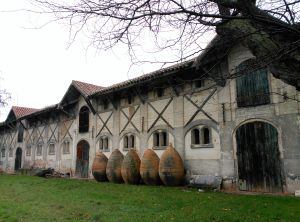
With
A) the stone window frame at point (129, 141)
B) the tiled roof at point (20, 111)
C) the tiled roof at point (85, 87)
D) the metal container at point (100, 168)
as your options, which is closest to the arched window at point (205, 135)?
the stone window frame at point (129, 141)

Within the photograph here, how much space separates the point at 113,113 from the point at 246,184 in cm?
887

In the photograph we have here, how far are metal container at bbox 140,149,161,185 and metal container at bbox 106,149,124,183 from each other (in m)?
1.85

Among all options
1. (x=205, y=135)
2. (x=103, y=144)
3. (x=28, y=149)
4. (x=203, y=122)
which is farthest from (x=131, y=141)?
(x=28, y=149)

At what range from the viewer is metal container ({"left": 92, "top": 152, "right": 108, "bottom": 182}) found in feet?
49.1

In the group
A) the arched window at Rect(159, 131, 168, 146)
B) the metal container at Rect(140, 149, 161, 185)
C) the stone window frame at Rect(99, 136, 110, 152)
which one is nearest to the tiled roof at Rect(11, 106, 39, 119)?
the stone window frame at Rect(99, 136, 110, 152)

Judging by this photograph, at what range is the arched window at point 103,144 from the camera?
1680 cm

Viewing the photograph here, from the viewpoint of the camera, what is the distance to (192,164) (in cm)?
1199

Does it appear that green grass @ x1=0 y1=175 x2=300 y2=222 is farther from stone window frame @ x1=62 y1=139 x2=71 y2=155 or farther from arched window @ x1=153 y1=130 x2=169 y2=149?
stone window frame @ x1=62 y1=139 x2=71 y2=155

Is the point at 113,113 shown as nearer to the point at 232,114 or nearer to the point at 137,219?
the point at 232,114

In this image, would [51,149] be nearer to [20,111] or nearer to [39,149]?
[39,149]

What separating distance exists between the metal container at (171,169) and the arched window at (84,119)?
8.10 metres

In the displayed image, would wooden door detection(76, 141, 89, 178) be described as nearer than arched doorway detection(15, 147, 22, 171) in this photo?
Yes

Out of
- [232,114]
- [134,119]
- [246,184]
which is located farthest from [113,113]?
[246,184]

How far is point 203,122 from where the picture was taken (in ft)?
38.8
